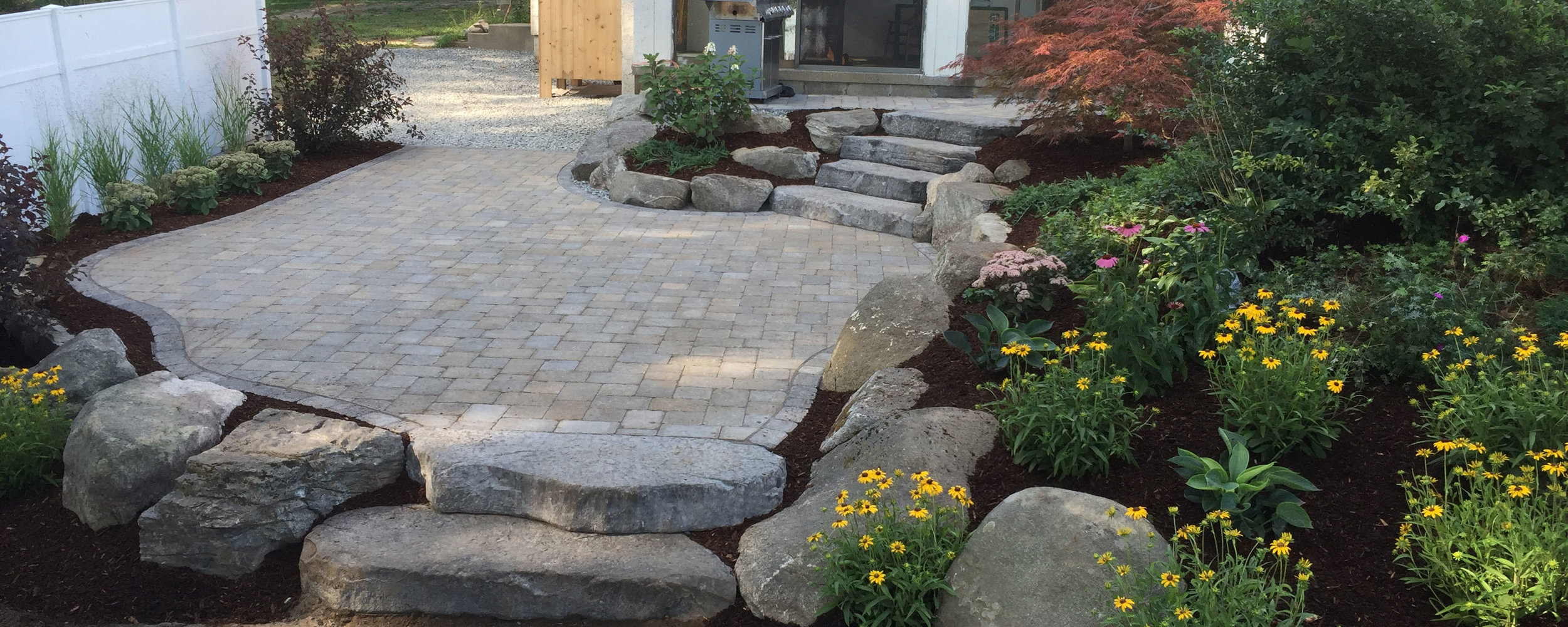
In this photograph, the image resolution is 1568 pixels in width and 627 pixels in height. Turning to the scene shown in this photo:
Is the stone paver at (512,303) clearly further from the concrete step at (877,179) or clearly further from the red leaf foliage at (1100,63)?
the red leaf foliage at (1100,63)

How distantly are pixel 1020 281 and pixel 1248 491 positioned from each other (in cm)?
178

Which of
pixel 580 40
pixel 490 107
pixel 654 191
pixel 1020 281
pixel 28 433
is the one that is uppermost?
pixel 580 40

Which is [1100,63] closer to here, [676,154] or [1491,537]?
[676,154]

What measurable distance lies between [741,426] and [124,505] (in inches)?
90.6

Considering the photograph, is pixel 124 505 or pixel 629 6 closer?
pixel 124 505

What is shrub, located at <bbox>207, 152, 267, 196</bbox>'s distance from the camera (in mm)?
8859

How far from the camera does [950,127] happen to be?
9.75 m

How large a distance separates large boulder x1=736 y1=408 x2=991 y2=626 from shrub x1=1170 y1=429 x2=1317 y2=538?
29.6 inches

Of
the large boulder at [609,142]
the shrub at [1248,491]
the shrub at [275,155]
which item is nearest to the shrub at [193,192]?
the shrub at [275,155]

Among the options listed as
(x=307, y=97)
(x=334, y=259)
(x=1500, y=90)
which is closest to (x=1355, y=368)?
(x=1500, y=90)

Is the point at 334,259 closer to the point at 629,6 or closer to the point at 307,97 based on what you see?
the point at 307,97

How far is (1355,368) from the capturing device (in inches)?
145

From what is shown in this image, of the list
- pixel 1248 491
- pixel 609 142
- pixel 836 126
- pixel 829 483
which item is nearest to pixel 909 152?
pixel 836 126

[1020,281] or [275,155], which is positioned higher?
[1020,281]
